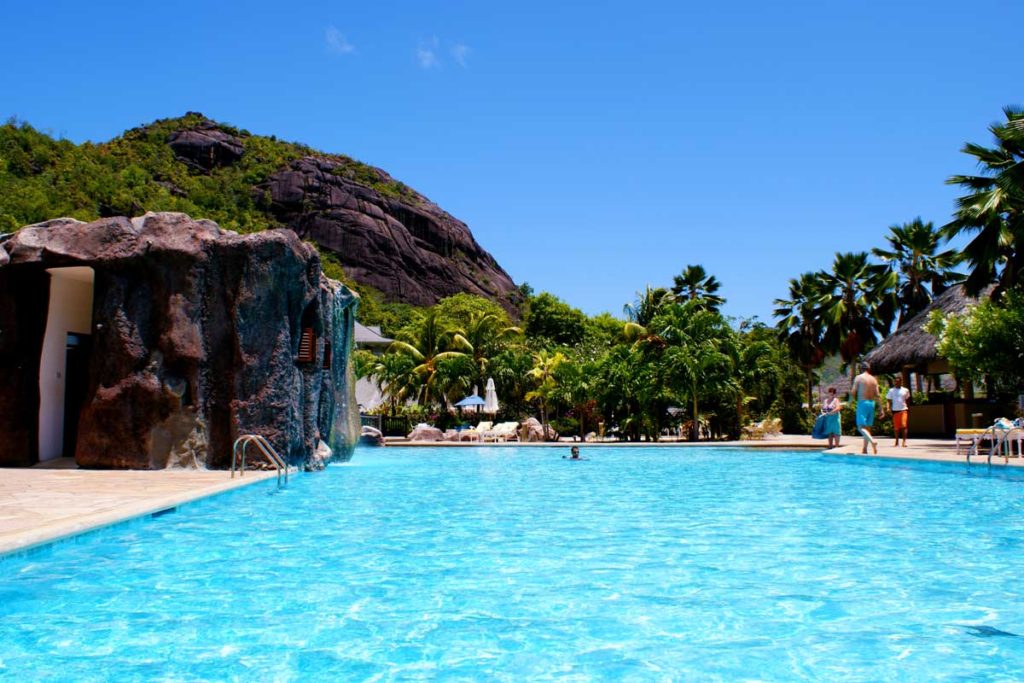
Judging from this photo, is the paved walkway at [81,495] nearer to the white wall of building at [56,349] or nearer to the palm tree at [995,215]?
the white wall of building at [56,349]

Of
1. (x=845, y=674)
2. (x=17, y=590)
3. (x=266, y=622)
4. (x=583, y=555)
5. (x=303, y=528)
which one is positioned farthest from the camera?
(x=303, y=528)

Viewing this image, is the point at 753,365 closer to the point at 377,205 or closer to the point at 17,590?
the point at 17,590

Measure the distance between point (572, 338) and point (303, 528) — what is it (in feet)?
165

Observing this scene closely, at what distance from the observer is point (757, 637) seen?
14.1 ft

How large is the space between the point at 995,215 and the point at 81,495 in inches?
757

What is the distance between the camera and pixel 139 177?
7138 centimetres

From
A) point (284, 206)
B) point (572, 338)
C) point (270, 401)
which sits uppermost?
point (284, 206)

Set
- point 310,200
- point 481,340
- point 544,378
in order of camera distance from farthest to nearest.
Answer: point 310,200, point 481,340, point 544,378

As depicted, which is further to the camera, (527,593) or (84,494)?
(84,494)

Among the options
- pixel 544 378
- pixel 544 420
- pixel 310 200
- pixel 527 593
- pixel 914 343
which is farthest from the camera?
pixel 310 200

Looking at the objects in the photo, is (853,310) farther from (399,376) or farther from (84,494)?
(84,494)

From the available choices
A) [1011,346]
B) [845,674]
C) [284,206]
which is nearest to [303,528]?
[845,674]

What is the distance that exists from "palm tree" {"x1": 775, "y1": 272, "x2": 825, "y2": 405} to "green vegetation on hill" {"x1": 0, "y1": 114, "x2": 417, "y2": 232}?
37483 millimetres

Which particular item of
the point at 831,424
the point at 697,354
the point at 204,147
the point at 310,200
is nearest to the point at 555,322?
the point at 697,354
